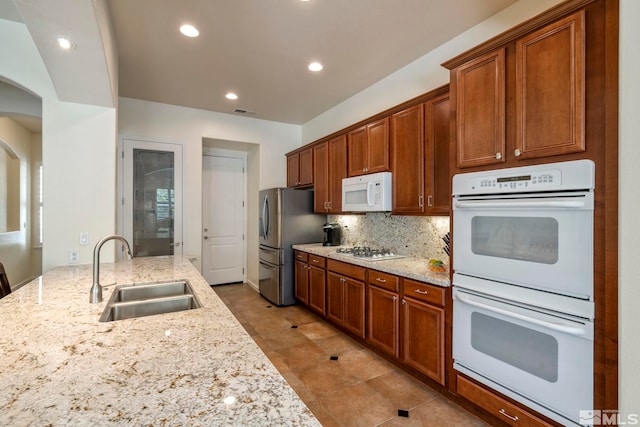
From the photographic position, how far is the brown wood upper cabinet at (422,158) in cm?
245

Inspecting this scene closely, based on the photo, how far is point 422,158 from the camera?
2.62 meters

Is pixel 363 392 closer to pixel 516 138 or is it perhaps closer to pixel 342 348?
pixel 342 348

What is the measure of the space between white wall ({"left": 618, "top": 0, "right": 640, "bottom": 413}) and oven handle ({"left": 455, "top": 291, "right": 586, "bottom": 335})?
1.45 ft

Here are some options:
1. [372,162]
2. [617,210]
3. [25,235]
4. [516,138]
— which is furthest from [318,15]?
[25,235]

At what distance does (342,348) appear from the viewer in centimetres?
299

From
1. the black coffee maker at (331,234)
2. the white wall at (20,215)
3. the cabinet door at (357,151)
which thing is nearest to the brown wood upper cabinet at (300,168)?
the black coffee maker at (331,234)

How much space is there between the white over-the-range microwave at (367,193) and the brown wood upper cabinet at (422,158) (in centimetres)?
9

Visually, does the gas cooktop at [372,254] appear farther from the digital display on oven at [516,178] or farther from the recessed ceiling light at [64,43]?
the recessed ceiling light at [64,43]

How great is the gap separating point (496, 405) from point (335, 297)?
6.04 ft

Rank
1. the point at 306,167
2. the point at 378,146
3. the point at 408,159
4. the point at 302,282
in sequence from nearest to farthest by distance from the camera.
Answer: the point at 408,159 < the point at 378,146 < the point at 302,282 < the point at 306,167

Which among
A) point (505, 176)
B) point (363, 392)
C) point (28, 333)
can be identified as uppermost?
point (505, 176)

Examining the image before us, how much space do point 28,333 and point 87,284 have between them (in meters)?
0.80

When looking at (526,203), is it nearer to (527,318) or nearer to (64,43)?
(527,318)

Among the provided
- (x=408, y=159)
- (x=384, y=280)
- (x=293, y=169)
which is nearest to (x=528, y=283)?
(x=384, y=280)
